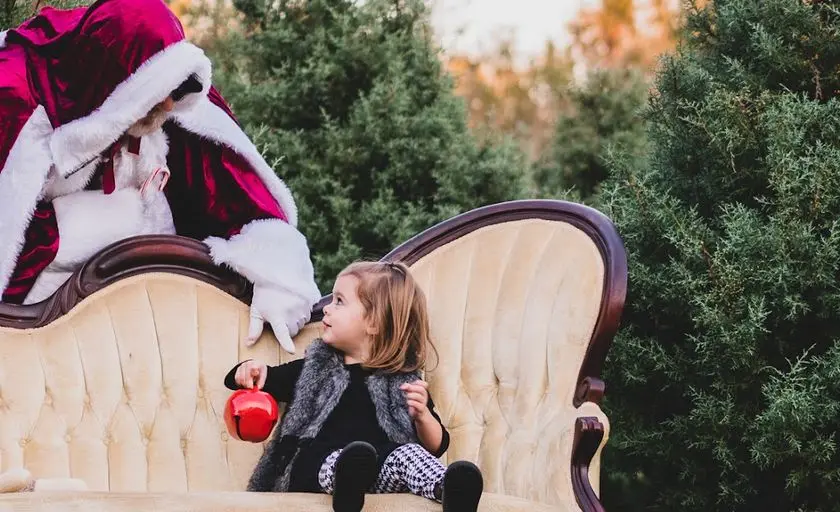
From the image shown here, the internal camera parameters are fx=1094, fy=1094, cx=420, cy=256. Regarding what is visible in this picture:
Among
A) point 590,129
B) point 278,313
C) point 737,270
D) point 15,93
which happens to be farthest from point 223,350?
point 590,129

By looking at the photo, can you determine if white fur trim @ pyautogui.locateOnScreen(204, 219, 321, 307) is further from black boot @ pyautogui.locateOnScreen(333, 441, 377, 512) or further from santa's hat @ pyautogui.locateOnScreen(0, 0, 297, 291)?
black boot @ pyautogui.locateOnScreen(333, 441, 377, 512)

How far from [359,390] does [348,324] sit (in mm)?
179

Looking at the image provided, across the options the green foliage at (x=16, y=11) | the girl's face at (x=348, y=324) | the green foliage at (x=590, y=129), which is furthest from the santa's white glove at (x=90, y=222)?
the green foliage at (x=590, y=129)

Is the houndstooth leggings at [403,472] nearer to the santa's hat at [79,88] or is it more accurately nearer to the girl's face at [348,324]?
Result: the girl's face at [348,324]

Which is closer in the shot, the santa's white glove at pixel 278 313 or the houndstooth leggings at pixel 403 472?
the houndstooth leggings at pixel 403 472

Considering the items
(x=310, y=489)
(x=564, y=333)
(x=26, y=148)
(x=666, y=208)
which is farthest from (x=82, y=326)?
(x=666, y=208)

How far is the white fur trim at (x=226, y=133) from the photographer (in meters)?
3.43

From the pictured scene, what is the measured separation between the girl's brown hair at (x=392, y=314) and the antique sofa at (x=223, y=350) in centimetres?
25

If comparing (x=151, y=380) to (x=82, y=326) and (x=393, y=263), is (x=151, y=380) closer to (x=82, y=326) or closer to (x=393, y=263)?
(x=82, y=326)

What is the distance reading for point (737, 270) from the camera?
3445mm

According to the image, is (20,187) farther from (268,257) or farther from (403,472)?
(403,472)

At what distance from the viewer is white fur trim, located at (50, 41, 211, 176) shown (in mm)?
3115

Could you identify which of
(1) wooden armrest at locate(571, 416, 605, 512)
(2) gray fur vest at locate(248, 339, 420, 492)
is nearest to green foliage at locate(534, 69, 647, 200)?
(2) gray fur vest at locate(248, 339, 420, 492)

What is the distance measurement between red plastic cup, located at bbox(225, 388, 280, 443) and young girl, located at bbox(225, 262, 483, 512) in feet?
0.37
